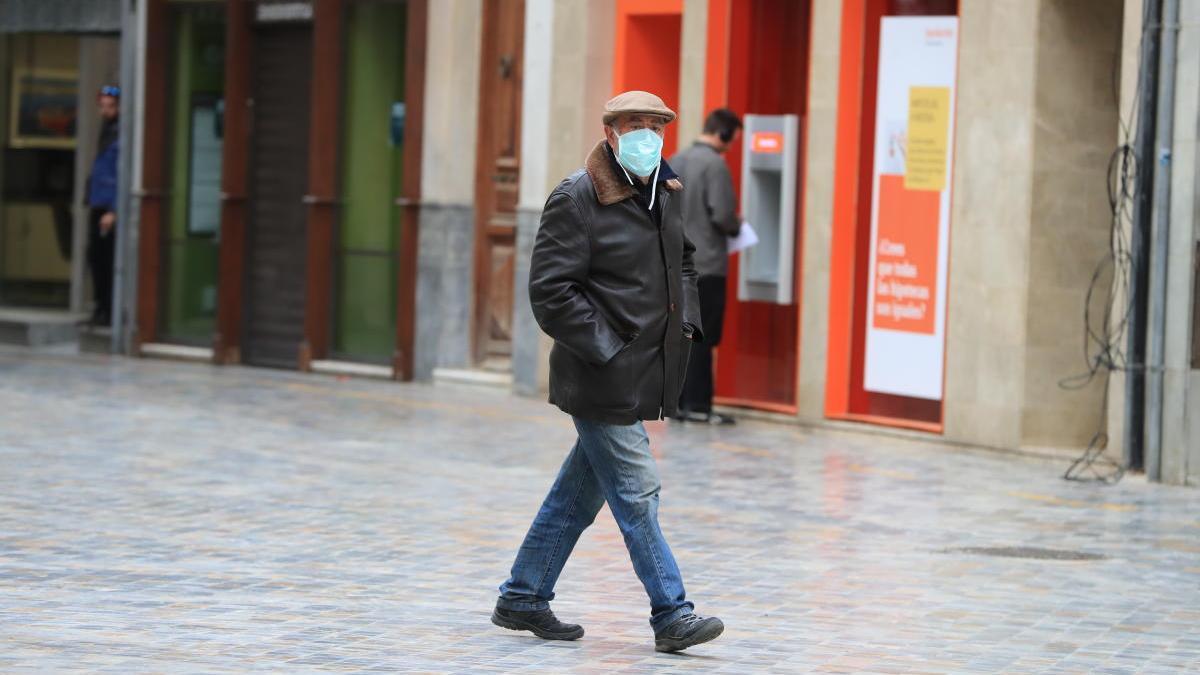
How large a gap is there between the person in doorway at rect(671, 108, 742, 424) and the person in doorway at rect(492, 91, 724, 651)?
804 cm

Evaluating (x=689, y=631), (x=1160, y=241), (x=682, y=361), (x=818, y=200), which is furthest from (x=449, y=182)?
(x=689, y=631)


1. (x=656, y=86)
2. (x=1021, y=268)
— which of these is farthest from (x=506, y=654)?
(x=656, y=86)

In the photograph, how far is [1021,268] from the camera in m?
15.1

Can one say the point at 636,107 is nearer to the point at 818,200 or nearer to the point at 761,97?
the point at 818,200

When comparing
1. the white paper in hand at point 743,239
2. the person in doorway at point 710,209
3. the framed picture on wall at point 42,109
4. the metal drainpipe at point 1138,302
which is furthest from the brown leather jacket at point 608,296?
the framed picture on wall at point 42,109

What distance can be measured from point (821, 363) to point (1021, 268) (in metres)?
2.00

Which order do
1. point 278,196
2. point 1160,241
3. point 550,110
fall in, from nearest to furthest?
point 1160,241
point 550,110
point 278,196

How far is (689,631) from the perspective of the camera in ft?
25.8

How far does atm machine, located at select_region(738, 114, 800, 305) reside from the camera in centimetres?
1703

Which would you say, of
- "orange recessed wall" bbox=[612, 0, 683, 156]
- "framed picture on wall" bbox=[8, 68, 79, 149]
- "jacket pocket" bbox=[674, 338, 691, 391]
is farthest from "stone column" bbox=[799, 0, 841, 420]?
"framed picture on wall" bbox=[8, 68, 79, 149]

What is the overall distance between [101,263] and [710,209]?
27.1 feet

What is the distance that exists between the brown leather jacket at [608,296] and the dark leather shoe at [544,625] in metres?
0.74

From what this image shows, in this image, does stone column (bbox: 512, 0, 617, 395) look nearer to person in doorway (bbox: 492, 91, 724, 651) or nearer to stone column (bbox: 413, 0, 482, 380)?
stone column (bbox: 413, 0, 482, 380)

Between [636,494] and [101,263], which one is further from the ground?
[101,263]
